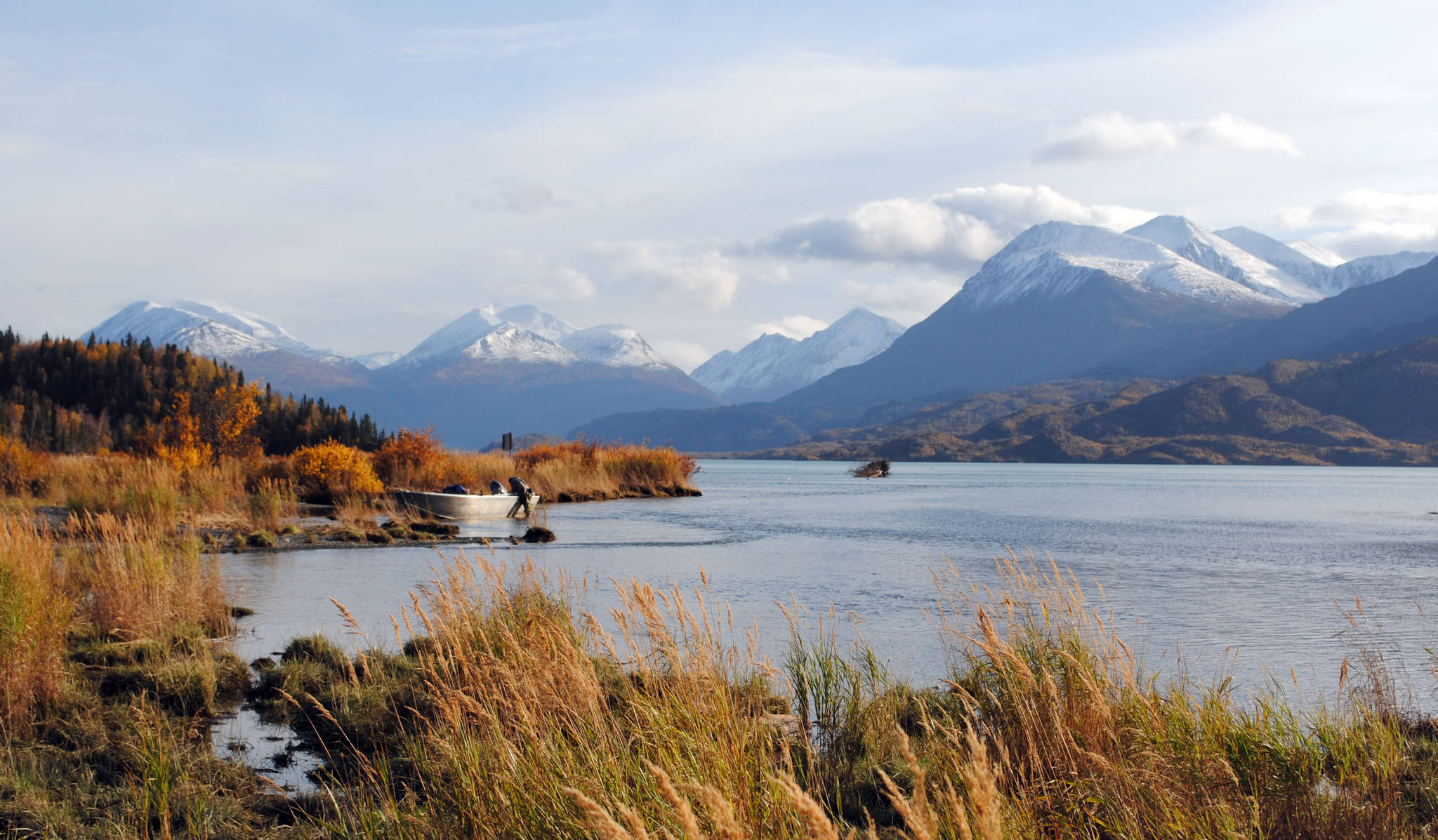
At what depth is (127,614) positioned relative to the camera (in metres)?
8.73

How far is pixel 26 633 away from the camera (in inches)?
265

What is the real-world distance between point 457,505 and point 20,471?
34.9 ft

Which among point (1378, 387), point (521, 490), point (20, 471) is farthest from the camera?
point (1378, 387)

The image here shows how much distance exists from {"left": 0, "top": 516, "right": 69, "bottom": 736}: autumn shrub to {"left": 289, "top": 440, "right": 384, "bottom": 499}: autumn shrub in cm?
2194

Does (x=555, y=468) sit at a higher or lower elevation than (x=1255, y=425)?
lower

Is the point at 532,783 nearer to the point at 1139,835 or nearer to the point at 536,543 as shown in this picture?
the point at 1139,835

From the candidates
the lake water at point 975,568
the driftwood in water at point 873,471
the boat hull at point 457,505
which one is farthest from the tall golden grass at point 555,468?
the driftwood in water at point 873,471

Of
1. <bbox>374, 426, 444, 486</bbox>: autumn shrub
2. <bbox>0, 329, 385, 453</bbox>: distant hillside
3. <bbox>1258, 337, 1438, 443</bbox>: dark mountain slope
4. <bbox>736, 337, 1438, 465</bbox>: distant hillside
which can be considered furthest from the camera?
<bbox>1258, 337, 1438, 443</bbox>: dark mountain slope

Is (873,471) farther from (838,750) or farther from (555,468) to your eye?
(838,750)

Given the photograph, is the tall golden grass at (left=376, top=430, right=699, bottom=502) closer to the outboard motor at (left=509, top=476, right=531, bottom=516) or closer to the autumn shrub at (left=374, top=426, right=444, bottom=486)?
the autumn shrub at (left=374, top=426, right=444, bottom=486)

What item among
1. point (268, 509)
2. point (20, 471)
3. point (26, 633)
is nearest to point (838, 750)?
→ point (26, 633)

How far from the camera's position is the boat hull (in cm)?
2631

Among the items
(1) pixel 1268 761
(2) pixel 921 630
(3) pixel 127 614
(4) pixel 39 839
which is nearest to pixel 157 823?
(4) pixel 39 839

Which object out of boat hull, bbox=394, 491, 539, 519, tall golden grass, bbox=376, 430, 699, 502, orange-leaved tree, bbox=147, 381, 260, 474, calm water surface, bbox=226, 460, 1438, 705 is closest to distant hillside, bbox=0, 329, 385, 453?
tall golden grass, bbox=376, 430, 699, 502
